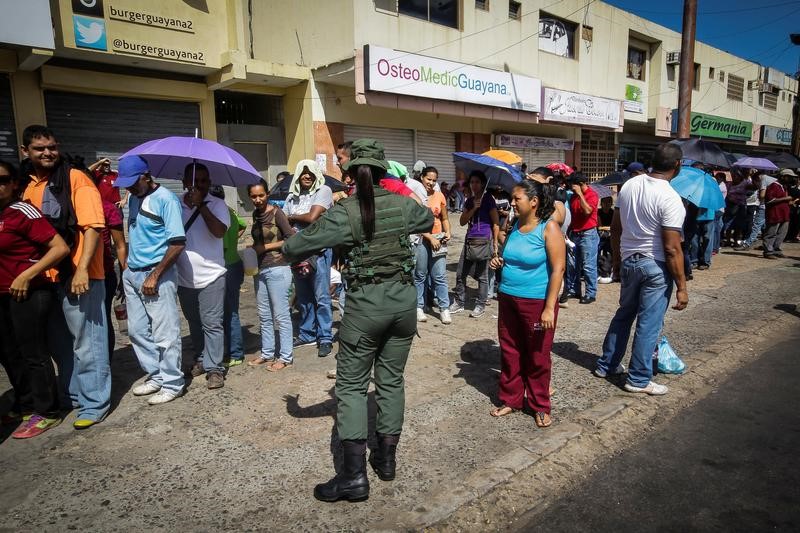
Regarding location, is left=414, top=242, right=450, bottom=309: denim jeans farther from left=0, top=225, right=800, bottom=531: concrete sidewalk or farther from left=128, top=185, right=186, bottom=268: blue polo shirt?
left=128, top=185, right=186, bottom=268: blue polo shirt

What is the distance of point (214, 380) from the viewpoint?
14.0ft

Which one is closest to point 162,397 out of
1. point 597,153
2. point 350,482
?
point 350,482

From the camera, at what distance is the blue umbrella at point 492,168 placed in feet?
19.5

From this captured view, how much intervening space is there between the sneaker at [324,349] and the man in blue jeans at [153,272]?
52.9 inches

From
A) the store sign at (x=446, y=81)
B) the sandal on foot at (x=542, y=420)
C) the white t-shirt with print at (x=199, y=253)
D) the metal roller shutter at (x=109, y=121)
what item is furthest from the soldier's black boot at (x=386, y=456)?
the store sign at (x=446, y=81)

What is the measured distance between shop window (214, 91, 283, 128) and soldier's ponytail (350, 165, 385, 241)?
12.6 m

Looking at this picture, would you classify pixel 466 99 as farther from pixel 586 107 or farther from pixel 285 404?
pixel 285 404

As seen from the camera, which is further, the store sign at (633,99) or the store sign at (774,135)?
the store sign at (774,135)

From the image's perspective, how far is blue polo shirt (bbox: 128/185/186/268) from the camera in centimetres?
382

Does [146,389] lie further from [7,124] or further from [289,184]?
[7,124]

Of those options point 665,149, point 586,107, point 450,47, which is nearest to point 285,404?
point 665,149

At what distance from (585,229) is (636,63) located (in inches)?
798

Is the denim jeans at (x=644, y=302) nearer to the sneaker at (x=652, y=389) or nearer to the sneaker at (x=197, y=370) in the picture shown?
the sneaker at (x=652, y=389)

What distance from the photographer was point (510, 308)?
147 inches
